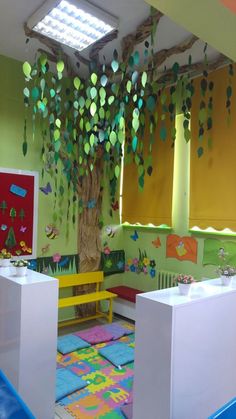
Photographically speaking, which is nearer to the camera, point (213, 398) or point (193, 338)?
point (193, 338)

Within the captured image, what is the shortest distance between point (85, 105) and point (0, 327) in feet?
7.41

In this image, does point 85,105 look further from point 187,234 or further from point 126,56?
point 187,234

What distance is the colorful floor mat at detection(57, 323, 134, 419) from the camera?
2164 millimetres

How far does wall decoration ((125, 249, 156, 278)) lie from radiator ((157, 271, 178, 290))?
0.14 m

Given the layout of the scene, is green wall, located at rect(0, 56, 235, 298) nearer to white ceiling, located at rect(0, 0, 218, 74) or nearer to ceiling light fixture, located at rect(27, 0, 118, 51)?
white ceiling, located at rect(0, 0, 218, 74)

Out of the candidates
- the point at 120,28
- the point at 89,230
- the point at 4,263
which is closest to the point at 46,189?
the point at 89,230

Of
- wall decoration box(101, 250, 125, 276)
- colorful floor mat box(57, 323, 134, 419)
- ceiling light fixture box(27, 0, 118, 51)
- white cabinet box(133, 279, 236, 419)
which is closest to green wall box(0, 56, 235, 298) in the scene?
wall decoration box(101, 250, 125, 276)

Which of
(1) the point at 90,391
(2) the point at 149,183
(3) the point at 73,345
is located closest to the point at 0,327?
(1) the point at 90,391

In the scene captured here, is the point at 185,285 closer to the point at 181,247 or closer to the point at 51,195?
the point at 181,247

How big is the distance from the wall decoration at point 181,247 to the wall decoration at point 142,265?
314 mm

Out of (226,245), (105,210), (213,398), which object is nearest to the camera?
(213,398)

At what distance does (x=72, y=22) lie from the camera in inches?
98.7

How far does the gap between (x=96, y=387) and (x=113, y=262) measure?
1.92m

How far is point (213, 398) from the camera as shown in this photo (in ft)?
5.91
